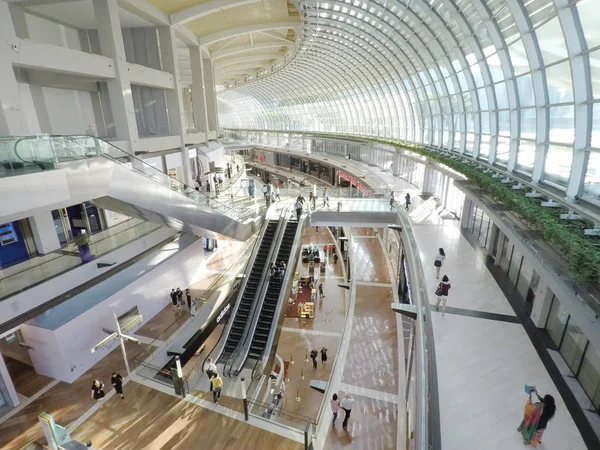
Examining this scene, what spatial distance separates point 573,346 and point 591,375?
871 mm

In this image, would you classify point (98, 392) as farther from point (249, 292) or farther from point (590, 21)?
point (590, 21)

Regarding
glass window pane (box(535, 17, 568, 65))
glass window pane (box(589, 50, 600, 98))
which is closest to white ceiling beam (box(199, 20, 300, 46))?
glass window pane (box(535, 17, 568, 65))

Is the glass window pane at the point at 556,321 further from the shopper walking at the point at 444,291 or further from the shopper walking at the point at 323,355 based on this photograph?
the shopper walking at the point at 323,355

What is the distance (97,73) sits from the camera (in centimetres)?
1293

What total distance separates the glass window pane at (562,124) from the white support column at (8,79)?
54.9 ft

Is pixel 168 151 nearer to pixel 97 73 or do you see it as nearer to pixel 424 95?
pixel 97 73

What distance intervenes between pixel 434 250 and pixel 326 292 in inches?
359

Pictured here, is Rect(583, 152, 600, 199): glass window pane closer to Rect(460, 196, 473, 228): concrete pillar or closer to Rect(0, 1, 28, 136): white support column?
Rect(460, 196, 473, 228): concrete pillar

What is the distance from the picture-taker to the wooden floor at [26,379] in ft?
34.6

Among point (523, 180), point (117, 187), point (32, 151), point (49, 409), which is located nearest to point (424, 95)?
point (523, 180)

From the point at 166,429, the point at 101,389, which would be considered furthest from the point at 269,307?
the point at 101,389

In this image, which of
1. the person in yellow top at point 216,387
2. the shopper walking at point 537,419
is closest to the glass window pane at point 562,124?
the shopper walking at point 537,419

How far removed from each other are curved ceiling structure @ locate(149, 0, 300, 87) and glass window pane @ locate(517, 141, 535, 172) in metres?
15.1

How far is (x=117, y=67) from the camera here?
13.8 metres
